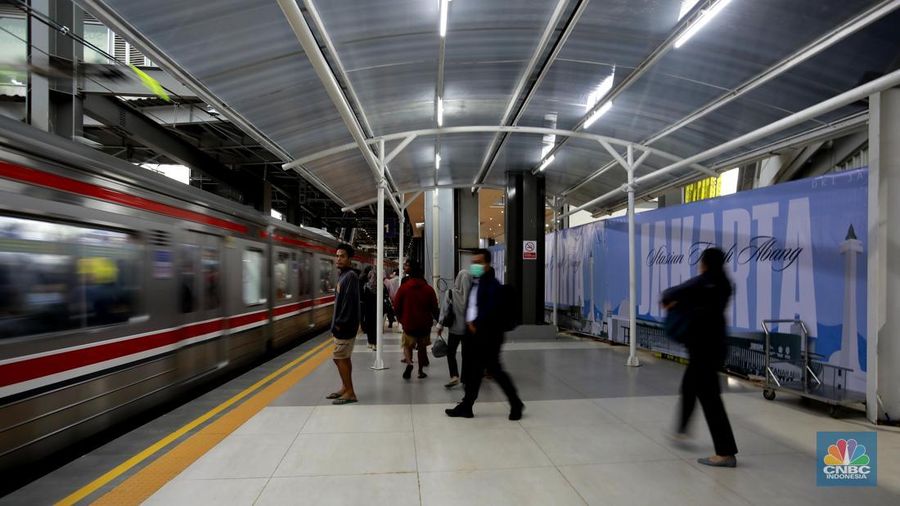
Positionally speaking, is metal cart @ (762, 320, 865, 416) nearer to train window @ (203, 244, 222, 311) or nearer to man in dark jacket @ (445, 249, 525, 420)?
man in dark jacket @ (445, 249, 525, 420)

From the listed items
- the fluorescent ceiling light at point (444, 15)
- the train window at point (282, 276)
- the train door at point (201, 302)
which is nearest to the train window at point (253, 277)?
the train window at point (282, 276)

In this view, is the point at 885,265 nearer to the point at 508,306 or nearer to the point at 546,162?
the point at 508,306

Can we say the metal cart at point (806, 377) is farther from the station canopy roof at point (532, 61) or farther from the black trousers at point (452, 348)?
the black trousers at point (452, 348)

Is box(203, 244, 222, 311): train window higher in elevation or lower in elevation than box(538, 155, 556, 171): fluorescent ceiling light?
lower

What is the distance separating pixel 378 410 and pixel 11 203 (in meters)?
3.71

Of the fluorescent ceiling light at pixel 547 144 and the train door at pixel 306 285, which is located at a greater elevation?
the fluorescent ceiling light at pixel 547 144

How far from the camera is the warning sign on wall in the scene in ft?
40.2

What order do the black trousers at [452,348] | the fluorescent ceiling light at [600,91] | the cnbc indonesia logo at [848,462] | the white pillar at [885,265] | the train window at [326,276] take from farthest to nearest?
the train window at [326,276] → the fluorescent ceiling light at [600,91] → the black trousers at [452,348] → the white pillar at [885,265] → the cnbc indonesia logo at [848,462]

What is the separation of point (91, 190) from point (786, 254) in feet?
25.3

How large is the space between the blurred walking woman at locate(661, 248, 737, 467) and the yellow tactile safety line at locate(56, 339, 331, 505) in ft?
13.5

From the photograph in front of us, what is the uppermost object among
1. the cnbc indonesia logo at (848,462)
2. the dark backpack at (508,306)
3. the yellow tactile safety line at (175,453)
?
the dark backpack at (508,306)

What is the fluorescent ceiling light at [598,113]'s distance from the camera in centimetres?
761

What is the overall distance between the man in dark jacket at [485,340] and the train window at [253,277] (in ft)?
14.1

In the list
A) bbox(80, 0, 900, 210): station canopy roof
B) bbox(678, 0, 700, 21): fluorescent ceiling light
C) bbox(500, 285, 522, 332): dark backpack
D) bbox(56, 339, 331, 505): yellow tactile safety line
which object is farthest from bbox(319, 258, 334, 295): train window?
bbox(678, 0, 700, 21): fluorescent ceiling light
